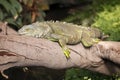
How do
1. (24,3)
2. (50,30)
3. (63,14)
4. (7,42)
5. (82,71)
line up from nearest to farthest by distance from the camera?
(7,42) → (50,30) → (82,71) → (24,3) → (63,14)

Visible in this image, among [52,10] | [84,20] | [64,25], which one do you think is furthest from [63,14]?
[64,25]

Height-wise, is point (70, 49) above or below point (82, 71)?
above

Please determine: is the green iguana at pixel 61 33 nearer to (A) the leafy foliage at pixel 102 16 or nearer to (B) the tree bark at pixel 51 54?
(B) the tree bark at pixel 51 54

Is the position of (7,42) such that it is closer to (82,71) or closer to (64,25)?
(64,25)

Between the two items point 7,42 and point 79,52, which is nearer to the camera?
point 7,42

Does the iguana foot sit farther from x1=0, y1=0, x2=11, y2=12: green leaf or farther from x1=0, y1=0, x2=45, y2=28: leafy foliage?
x1=0, y1=0, x2=11, y2=12: green leaf

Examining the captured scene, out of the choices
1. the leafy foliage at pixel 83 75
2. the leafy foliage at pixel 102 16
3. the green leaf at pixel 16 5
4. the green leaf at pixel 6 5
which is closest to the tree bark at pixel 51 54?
the leafy foliage at pixel 83 75

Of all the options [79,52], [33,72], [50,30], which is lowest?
[33,72]

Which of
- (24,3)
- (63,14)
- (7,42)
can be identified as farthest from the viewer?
(63,14)

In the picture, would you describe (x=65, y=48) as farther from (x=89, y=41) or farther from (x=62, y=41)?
(x=89, y=41)

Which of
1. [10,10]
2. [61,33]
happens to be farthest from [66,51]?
[10,10]
